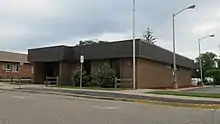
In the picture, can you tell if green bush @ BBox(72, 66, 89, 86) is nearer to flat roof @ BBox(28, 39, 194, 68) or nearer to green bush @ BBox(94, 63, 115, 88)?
flat roof @ BBox(28, 39, 194, 68)

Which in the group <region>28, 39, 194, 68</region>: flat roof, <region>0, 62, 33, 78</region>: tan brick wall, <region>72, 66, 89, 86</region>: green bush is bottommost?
<region>72, 66, 89, 86</region>: green bush

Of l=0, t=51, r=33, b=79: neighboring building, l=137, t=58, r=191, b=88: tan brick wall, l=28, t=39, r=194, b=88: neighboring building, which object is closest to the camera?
l=28, t=39, r=194, b=88: neighboring building

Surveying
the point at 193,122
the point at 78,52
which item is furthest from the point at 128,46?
the point at 193,122

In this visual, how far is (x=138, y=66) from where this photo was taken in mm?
29766

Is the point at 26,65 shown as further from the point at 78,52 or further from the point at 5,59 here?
the point at 78,52

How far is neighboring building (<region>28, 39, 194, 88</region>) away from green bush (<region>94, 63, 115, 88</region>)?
4.02ft

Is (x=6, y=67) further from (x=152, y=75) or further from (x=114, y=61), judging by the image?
(x=152, y=75)

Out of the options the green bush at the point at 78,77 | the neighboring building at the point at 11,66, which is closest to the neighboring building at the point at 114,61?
the green bush at the point at 78,77

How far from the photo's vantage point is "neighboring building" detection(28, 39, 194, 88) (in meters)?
29.8

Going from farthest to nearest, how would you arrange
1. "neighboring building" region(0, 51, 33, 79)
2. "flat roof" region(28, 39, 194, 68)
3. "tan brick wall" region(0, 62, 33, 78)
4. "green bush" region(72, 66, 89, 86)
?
"neighboring building" region(0, 51, 33, 79) → "tan brick wall" region(0, 62, 33, 78) → "green bush" region(72, 66, 89, 86) → "flat roof" region(28, 39, 194, 68)

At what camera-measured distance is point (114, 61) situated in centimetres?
3117

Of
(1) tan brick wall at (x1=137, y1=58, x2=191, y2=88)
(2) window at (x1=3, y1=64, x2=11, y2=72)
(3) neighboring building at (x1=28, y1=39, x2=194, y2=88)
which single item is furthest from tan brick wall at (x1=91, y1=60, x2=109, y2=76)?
(2) window at (x1=3, y1=64, x2=11, y2=72)

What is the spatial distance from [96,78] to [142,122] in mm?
21224

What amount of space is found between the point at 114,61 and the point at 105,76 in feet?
8.04
